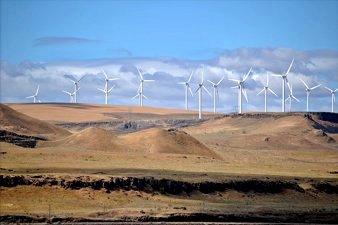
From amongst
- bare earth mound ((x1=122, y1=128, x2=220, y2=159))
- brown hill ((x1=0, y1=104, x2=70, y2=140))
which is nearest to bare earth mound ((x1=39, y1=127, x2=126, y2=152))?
bare earth mound ((x1=122, y1=128, x2=220, y2=159))

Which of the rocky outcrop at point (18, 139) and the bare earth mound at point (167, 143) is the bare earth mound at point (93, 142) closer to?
the rocky outcrop at point (18, 139)

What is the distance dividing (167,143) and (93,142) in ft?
38.8

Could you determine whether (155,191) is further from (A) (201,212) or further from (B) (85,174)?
(A) (201,212)

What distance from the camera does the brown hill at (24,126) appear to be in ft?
468

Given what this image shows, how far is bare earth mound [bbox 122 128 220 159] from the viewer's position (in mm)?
128875

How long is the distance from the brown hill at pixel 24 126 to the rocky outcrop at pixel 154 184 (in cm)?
5756

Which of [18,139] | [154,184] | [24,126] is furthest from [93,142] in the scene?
[154,184]

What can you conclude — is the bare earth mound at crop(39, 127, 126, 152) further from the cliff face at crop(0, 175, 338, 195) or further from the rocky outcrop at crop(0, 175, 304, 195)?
the rocky outcrop at crop(0, 175, 304, 195)

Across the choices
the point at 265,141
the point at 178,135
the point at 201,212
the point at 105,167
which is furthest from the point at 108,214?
the point at 265,141

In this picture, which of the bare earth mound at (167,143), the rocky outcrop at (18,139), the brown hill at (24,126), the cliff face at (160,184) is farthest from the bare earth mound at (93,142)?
the cliff face at (160,184)

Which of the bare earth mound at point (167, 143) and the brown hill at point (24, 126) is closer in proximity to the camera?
the bare earth mound at point (167, 143)

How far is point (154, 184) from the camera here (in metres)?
82.0

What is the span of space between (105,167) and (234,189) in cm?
1571

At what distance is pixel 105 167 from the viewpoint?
314 feet
